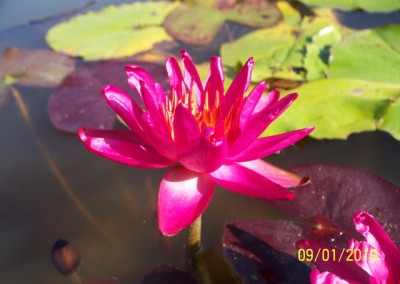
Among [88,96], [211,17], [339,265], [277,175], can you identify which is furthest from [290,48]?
[339,265]

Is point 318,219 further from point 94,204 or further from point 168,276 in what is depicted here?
point 94,204

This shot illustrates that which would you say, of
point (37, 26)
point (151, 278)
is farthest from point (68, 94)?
point (151, 278)

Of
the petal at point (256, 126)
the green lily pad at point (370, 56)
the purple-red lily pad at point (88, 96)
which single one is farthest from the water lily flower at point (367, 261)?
the purple-red lily pad at point (88, 96)

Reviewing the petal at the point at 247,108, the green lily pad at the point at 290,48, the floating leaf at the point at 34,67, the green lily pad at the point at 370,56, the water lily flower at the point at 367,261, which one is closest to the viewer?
the water lily flower at the point at 367,261

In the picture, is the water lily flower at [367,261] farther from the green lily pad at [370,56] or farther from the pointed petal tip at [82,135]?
the green lily pad at [370,56]

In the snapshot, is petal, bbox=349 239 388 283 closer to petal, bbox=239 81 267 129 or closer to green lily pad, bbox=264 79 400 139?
petal, bbox=239 81 267 129

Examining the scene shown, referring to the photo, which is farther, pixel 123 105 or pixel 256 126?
pixel 123 105
